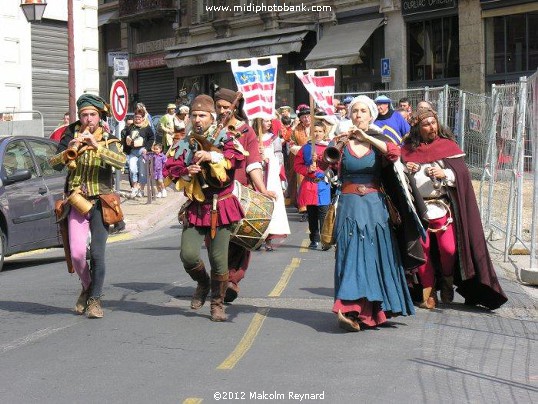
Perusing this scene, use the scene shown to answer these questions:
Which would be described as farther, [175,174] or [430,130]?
[430,130]

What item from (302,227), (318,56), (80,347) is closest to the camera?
(80,347)

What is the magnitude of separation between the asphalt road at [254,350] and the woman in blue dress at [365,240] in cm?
23

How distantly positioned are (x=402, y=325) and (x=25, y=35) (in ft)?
70.9

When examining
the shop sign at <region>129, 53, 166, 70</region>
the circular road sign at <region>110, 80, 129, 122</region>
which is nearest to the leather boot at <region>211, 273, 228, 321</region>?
the circular road sign at <region>110, 80, 129, 122</region>

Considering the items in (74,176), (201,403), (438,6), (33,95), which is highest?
(438,6)

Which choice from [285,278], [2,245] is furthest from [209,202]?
[2,245]

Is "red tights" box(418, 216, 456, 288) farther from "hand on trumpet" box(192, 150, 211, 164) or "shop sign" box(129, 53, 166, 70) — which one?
"shop sign" box(129, 53, 166, 70)

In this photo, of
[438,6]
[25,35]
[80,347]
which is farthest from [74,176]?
[438,6]

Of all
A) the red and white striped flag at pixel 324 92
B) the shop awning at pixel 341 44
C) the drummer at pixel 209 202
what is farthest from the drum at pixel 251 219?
the shop awning at pixel 341 44

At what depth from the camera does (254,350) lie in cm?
767

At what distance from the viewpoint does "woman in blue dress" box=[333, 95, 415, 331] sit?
27.2ft

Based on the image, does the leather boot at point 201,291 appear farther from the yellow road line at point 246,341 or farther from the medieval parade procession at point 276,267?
the yellow road line at point 246,341

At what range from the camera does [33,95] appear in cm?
2894

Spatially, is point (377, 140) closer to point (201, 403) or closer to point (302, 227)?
point (201, 403)
